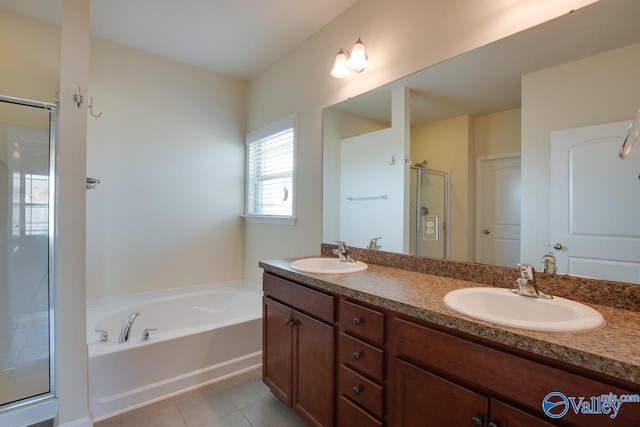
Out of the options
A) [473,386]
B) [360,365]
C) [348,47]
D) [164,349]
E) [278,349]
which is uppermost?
[348,47]

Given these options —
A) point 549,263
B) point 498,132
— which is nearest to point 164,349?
point 549,263

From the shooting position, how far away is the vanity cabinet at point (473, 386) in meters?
0.69

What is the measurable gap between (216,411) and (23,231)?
175 cm

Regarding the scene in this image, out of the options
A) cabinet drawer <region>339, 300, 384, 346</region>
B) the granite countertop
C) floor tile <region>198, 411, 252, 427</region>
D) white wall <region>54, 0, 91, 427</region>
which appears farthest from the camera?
floor tile <region>198, 411, 252, 427</region>

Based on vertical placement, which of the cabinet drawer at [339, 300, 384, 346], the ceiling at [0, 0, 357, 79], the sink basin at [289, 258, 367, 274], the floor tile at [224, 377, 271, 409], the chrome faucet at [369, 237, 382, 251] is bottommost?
the floor tile at [224, 377, 271, 409]

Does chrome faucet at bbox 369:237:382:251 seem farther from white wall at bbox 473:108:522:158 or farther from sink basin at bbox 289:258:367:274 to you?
white wall at bbox 473:108:522:158

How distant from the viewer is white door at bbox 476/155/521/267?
1.29 m

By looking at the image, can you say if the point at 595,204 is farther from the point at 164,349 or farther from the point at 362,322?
the point at 164,349

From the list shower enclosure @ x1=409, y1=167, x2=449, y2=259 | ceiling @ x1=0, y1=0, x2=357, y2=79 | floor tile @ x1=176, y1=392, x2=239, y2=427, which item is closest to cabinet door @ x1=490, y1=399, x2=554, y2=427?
shower enclosure @ x1=409, y1=167, x2=449, y2=259

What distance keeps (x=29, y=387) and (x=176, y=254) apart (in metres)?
1.39

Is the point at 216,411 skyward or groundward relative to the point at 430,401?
groundward

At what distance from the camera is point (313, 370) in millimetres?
1459

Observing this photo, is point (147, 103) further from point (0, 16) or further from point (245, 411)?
point (245, 411)

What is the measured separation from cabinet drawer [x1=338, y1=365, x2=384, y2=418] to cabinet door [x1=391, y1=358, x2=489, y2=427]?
2.9 inches
